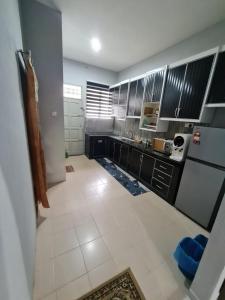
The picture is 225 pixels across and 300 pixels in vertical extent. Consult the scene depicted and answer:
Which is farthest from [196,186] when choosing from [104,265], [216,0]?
[216,0]

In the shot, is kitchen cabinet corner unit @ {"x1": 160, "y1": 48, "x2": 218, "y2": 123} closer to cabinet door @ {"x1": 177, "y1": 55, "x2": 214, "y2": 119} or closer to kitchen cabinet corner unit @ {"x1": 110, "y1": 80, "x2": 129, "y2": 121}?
cabinet door @ {"x1": 177, "y1": 55, "x2": 214, "y2": 119}

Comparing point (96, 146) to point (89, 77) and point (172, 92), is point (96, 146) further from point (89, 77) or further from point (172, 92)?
point (172, 92)

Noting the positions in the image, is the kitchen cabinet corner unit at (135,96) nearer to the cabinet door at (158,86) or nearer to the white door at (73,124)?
the cabinet door at (158,86)

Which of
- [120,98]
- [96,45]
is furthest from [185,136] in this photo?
[96,45]

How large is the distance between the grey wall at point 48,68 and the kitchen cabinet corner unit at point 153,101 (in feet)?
6.10

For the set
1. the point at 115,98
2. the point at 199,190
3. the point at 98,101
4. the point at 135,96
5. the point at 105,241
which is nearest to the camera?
the point at 105,241

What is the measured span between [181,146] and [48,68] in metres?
2.66

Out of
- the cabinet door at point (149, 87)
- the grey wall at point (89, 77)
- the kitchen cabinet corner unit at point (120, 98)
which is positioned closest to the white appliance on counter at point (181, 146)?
the cabinet door at point (149, 87)

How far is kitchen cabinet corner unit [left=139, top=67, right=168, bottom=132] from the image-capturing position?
8.80 feet

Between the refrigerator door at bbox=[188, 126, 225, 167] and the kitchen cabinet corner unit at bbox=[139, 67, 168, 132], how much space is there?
993 millimetres

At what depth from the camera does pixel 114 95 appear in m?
4.42

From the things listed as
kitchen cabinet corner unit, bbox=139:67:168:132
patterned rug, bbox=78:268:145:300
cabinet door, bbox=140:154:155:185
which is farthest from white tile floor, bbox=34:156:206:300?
kitchen cabinet corner unit, bbox=139:67:168:132

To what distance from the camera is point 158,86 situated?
2730mm

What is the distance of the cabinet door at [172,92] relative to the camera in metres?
2.28
